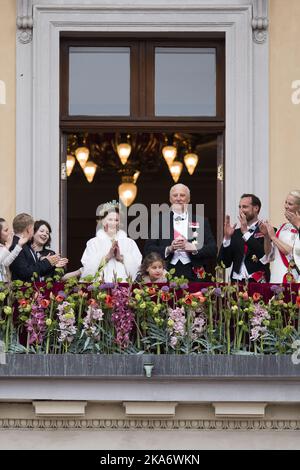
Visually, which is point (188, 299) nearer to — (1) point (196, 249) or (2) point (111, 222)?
(1) point (196, 249)

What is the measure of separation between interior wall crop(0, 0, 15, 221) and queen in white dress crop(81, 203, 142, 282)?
2.15 metres

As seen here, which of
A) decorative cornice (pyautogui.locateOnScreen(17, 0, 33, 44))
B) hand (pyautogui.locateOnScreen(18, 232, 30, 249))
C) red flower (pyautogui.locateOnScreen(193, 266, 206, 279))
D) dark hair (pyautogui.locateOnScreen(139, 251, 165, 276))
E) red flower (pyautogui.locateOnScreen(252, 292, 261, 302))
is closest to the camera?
red flower (pyautogui.locateOnScreen(252, 292, 261, 302))

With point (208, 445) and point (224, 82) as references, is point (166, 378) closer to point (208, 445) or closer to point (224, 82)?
point (208, 445)

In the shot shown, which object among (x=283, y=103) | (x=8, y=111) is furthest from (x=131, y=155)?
(x=283, y=103)

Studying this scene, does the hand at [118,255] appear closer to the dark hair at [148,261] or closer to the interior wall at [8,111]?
the dark hair at [148,261]

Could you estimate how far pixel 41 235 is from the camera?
1977cm

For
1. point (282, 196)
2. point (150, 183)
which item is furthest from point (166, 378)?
point (150, 183)

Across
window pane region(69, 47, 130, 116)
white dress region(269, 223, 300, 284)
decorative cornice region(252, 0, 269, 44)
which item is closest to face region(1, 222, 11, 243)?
white dress region(269, 223, 300, 284)

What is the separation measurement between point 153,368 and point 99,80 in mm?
5117

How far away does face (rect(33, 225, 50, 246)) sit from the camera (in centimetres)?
1977

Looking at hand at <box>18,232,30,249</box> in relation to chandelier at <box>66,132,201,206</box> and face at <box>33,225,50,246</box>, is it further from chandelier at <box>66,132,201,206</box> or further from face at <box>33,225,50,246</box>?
chandelier at <box>66,132,201,206</box>

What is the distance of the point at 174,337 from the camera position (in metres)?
18.5

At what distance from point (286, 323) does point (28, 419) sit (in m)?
2.54

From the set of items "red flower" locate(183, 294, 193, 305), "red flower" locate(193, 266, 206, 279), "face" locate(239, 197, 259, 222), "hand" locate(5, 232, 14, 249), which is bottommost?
"red flower" locate(183, 294, 193, 305)
